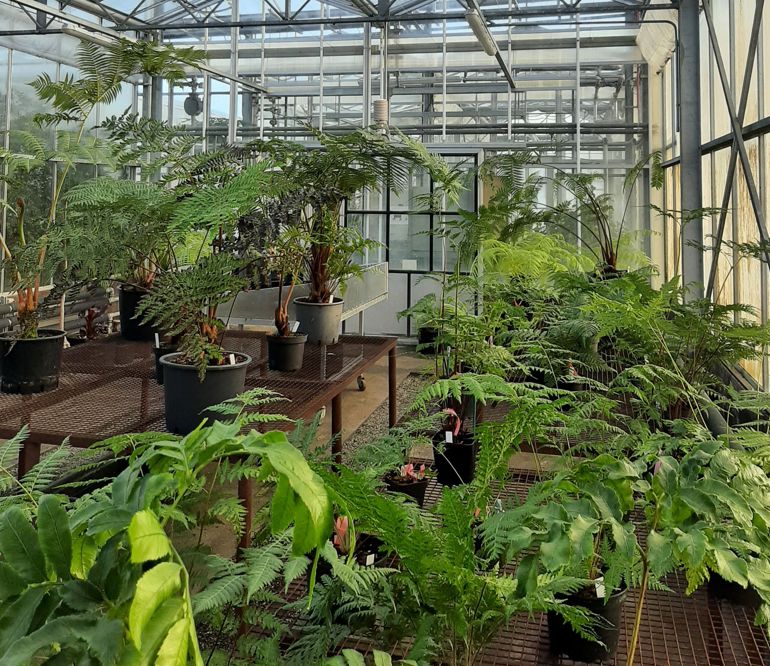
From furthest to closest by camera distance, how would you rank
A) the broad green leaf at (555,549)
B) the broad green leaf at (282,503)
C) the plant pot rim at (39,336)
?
the plant pot rim at (39,336)
the broad green leaf at (555,549)
the broad green leaf at (282,503)

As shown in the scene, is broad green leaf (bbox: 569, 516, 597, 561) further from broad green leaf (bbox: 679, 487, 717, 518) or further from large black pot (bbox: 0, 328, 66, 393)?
large black pot (bbox: 0, 328, 66, 393)

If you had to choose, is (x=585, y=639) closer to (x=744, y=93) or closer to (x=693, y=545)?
(x=693, y=545)

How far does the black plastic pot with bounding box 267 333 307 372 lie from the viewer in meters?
3.51

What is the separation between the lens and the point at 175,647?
62cm

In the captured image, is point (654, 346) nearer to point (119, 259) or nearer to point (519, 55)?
point (119, 259)

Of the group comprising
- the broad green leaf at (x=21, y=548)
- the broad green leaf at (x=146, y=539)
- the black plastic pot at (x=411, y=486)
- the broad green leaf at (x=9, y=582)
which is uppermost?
the broad green leaf at (x=146, y=539)

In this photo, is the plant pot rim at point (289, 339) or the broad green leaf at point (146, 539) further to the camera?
the plant pot rim at point (289, 339)

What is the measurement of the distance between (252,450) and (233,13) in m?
10.5

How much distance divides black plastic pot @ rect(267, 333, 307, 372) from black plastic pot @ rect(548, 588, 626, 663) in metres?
2.06

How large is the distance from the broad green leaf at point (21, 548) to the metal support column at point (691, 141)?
5892mm

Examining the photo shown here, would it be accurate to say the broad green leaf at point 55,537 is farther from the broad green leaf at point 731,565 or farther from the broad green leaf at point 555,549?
the broad green leaf at point 731,565

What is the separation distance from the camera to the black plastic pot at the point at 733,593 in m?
1.94

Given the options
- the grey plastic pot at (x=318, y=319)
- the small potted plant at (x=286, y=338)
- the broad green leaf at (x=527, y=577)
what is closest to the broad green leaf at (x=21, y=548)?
the broad green leaf at (x=527, y=577)

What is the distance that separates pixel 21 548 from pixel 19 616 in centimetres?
8
